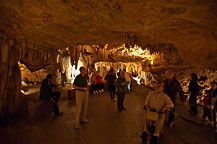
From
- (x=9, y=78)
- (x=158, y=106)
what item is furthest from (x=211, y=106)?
(x=9, y=78)

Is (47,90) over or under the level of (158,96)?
under

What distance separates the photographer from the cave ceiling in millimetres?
3275

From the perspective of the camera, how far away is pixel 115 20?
4.18 metres

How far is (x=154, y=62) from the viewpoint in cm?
1338

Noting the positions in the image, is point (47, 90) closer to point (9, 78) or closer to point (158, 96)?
point (9, 78)

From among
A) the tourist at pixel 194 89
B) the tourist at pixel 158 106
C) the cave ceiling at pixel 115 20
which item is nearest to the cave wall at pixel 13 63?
the cave ceiling at pixel 115 20

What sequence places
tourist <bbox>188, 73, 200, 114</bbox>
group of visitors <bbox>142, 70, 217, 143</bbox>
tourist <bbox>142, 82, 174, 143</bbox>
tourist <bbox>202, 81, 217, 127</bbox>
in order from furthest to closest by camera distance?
1. tourist <bbox>188, 73, 200, 114</bbox>
2. tourist <bbox>142, 82, 174, 143</bbox>
3. group of visitors <bbox>142, 70, 217, 143</bbox>
4. tourist <bbox>202, 81, 217, 127</bbox>

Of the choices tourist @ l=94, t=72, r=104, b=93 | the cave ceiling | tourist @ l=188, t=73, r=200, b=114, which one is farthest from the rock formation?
tourist @ l=94, t=72, r=104, b=93

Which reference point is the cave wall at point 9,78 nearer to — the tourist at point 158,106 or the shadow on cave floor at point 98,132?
the shadow on cave floor at point 98,132

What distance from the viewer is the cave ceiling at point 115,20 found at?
3275 millimetres

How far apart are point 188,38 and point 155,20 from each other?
2110mm

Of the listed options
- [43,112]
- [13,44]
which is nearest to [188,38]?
[43,112]

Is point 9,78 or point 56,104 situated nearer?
point 56,104

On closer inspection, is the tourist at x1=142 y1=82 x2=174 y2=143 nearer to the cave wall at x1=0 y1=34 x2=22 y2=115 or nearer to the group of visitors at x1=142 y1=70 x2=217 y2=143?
the group of visitors at x1=142 y1=70 x2=217 y2=143
